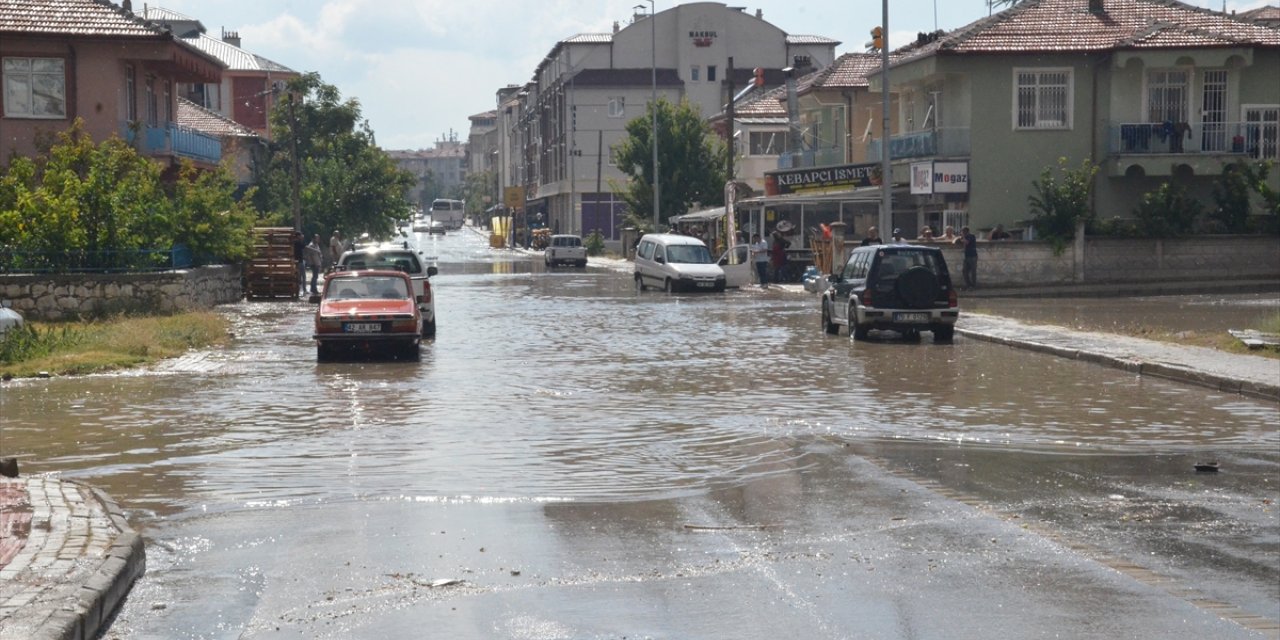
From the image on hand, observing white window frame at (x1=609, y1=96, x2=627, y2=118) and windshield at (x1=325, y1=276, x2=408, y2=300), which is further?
white window frame at (x1=609, y1=96, x2=627, y2=118)

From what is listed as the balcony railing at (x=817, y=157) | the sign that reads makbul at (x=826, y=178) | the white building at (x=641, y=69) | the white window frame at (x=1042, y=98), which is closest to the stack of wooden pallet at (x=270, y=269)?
the sign that reads makbul at (x=826, y=178)

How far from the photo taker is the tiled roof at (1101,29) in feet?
154

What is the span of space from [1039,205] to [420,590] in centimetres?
3950

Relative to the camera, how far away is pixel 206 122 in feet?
220

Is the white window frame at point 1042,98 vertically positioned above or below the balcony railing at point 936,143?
above

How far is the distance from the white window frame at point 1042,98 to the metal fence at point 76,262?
27593 mm

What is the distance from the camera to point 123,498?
11133 mm

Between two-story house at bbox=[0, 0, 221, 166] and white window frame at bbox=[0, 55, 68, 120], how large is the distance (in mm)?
27

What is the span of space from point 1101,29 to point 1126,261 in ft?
28.0

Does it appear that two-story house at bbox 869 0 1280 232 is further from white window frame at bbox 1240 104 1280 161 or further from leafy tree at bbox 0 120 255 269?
leafy tree at bbox 0 120 255 269

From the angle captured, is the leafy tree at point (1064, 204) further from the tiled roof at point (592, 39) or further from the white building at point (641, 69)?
the tiled roof at point (592, 39)

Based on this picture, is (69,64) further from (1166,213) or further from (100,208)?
(1166,213)

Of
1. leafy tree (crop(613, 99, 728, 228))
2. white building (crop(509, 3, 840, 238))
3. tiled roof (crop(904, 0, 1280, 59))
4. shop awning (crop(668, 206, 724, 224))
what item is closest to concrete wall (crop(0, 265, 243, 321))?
tiled roof (crop(904, 0, 1280, 59))

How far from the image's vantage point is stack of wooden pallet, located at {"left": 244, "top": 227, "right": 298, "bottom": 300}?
42.2 metres
